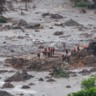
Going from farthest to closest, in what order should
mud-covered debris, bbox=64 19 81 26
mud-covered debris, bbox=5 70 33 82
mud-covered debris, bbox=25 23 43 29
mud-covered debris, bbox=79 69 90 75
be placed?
mud-covered debris, bbox=64 19 81 26 → mud-covered debris, bbox=25 23 43 29 → mud-covered debris, bbox=79 69 90 75 → mud-covered debris, bbox=5 70 33 82

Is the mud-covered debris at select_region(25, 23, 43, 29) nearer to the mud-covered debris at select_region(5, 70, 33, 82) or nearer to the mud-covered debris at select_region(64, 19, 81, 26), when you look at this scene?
the mud-covered debris at select_region(64, 19, 81, 26)

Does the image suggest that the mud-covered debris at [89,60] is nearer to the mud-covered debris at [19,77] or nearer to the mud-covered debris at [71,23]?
the mud-covered debris at [19,77]

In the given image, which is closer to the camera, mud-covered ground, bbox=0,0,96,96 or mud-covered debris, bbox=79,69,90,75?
mud-covered ground, bbox=0,0,96,96

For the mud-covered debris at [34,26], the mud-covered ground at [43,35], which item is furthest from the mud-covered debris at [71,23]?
the mud-covered debris at [34,26]

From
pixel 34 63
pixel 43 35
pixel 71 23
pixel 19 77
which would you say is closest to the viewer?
pixel 19 77

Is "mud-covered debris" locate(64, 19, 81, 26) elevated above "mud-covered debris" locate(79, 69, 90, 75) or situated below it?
below

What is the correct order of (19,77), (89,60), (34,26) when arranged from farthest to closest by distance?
(34,26) < (89,60) < (19,77)

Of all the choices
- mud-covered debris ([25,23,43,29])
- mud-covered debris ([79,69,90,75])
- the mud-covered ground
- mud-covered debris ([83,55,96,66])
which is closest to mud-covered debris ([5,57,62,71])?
the mud-covered ground

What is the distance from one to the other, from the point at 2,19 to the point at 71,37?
38.9 ft

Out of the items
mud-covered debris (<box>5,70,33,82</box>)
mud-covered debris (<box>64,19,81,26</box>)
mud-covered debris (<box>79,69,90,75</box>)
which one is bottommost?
mud-covered debris (<box>64,19,81,26</box>)

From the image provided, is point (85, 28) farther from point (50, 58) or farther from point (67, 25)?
point (50, 58)

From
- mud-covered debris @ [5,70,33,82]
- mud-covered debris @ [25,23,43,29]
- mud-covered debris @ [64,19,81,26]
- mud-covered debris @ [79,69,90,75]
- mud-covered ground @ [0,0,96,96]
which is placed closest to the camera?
mud-covered ground @ [0,0,96,96]

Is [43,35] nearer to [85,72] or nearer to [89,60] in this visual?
[89,60]

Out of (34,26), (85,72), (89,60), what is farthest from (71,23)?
(85,72)
